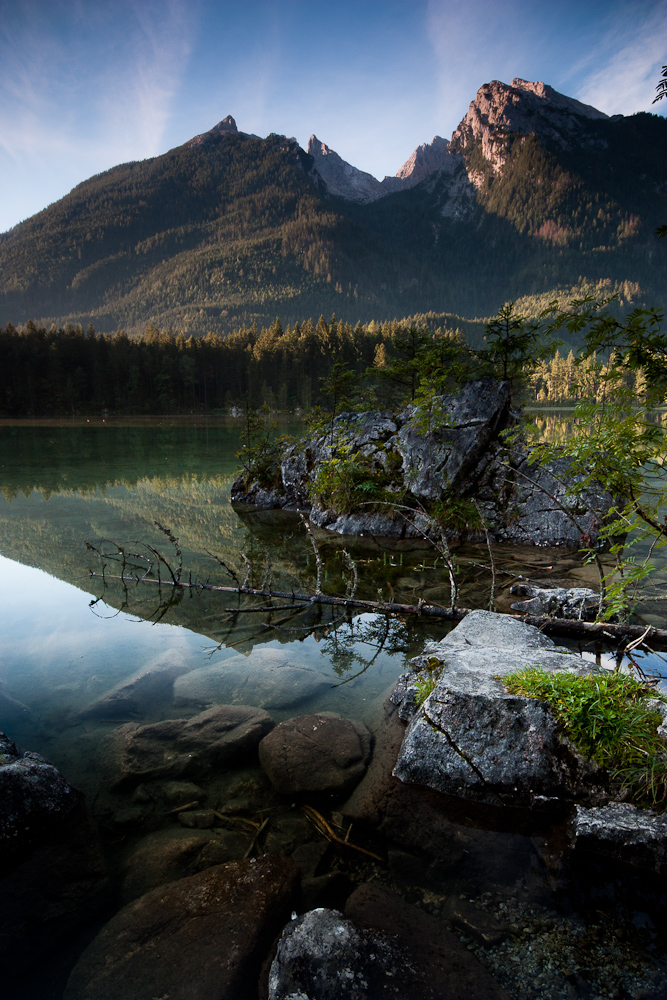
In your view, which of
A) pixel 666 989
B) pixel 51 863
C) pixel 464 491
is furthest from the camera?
pixel 464 491

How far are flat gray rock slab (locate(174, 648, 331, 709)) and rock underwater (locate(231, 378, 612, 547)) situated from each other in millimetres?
7231

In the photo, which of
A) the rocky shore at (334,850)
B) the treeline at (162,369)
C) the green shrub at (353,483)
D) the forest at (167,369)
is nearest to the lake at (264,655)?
the rocky shore at (334,850)

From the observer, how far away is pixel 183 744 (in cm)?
507

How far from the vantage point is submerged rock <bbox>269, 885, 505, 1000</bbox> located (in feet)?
8.25

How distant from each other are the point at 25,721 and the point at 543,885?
5939 mm

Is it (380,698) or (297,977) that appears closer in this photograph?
(297,977)

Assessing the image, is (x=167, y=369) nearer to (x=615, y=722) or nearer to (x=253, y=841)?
(x=253, y=841)

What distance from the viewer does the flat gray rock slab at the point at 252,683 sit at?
5.99 m

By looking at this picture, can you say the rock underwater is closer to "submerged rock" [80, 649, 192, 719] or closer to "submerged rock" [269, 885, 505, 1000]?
"submerged rock" [80, 649, 192, 719]

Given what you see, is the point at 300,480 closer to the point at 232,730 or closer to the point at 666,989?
the point at 232,730

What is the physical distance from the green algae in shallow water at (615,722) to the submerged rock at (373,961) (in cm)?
198

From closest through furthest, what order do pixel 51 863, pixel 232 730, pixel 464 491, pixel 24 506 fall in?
pixel 51 863 → pixel 232 730 → pixel 464 491 → pixel 24 506

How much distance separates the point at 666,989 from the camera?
2.50m

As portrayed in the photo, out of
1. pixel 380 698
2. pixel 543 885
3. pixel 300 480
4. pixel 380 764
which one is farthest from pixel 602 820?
pixel 300 480
